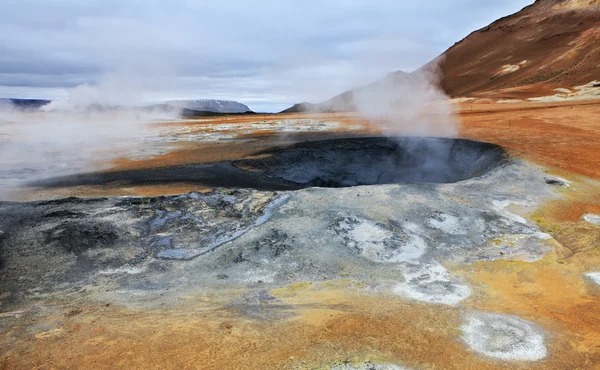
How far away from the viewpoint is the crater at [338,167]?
44.6ft

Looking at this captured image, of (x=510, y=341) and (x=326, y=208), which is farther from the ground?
(x=326, y=208)

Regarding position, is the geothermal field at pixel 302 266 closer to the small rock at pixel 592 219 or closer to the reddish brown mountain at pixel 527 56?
the small rock at pixel 592 219

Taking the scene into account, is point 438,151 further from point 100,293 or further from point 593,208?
point 100,293

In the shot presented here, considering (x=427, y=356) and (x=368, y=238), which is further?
(x=368, y=238)

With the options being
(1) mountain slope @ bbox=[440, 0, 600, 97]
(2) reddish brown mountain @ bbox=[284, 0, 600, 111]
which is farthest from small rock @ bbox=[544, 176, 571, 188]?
(1) mountain slope @ bbox=[440, 0, 600, 97]

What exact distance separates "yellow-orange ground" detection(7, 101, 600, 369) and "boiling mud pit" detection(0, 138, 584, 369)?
0.41ft

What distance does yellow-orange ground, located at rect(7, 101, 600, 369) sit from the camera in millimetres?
4238

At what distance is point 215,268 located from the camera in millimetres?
6781

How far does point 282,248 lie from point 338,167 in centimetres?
1059

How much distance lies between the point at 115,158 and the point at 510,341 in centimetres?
1612

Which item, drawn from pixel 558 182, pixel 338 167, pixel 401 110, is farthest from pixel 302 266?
pixel 401 110

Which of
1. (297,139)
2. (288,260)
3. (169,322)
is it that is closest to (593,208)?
(288,260)

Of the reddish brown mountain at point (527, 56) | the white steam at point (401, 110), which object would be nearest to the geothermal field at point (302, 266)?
the white steam at point (401, 110)

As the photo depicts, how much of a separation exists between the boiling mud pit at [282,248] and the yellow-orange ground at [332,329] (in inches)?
4.9
